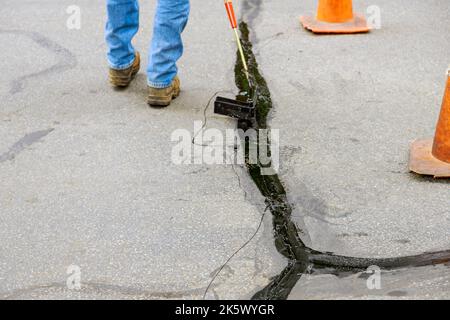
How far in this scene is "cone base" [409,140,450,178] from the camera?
3.80m

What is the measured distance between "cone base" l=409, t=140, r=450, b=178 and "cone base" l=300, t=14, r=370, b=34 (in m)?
1.89

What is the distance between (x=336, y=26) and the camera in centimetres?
581

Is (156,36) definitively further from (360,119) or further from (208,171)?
(360,119)

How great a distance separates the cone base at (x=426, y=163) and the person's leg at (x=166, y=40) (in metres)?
1.54

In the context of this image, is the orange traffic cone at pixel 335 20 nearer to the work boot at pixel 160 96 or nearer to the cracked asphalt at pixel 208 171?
the cracked asphalt at pixel 208 171

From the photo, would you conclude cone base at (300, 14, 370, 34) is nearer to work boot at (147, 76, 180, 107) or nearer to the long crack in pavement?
work boot at (147, 76, 180, 107)

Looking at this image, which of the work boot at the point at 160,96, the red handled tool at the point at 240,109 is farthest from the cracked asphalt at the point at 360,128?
the work boot at the point at 160,96

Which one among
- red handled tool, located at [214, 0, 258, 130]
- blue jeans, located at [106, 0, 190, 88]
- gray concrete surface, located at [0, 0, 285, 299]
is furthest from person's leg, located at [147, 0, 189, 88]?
red handled tool, located at [214, 0, 258, 130]

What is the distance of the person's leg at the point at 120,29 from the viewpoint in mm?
4645

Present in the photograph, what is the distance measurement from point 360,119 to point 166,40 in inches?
49.6

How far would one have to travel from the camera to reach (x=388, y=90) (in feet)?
15.8

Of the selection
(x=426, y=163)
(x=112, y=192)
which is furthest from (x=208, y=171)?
(x=426, y=163)

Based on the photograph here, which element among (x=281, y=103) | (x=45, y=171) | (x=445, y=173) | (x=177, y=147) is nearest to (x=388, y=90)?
(x=281, y=103)
